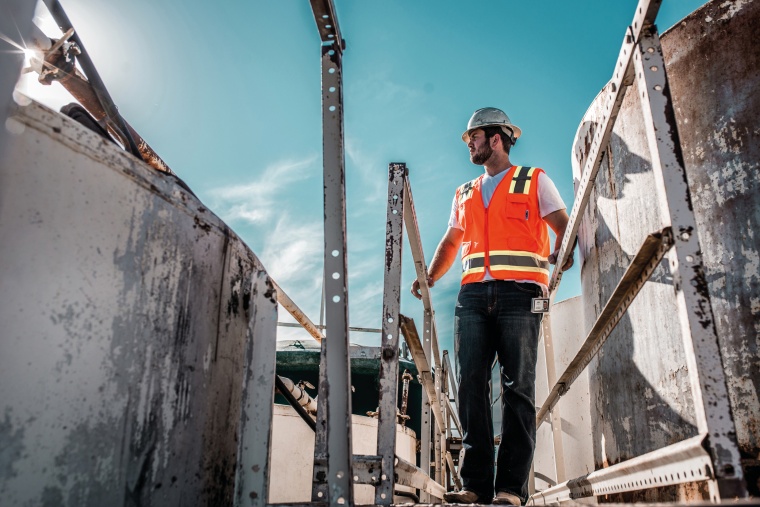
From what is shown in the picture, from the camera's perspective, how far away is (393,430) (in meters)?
2.02

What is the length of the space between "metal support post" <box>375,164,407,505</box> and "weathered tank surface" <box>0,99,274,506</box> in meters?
0.50

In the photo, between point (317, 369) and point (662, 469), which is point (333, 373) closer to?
point (662, 469)

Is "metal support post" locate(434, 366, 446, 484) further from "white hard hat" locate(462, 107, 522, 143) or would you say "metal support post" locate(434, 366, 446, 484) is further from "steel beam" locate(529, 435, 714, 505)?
"steel beam" locate(529, 435, 714, 505)

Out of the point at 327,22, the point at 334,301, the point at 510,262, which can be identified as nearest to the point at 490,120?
the point at 510,262

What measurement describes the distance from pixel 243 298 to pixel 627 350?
1742 mm

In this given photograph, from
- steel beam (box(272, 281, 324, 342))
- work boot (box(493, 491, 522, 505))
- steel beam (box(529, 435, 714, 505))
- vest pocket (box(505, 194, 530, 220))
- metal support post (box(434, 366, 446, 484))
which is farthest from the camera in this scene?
metal support post (box(434, 366, 446, 484))

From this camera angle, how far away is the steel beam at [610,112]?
1682 millimetres

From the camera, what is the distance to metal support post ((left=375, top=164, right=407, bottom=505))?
196 centimetres

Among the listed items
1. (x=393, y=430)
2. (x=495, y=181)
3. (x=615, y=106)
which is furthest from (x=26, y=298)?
(x=495, y=181)

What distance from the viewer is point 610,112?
87.6 inches

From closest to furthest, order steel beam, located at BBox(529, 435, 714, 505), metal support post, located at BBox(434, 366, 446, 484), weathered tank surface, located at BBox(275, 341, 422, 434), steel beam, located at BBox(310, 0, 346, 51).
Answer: steel beam, located at BBox(529, 435, 714, 505) < steel beam, located at BBox(310, 0, 346, 51) < metal support post, located at BBox(434, 366, 446, 484) < weathered tank surface, located at BBox(275, 341, 422, 434)

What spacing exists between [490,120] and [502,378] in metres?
1.61

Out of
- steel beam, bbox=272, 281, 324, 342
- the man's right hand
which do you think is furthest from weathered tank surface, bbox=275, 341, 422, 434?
steel beam, bbox=272, 281, 324, 342

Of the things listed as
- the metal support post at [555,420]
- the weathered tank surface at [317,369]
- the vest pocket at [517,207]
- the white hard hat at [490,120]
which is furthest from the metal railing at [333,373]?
the weathered tank surface at [317,369]
